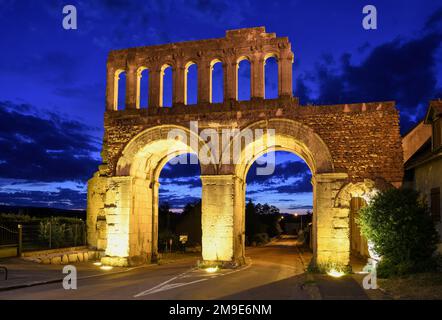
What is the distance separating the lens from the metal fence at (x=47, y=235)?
2119 centimetres

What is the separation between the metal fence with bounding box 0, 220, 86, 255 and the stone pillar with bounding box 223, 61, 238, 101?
10.4m

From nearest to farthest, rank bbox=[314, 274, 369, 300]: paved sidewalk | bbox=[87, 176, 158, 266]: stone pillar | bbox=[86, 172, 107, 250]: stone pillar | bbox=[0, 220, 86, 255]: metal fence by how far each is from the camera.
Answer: bbox=[314, 274, 369, 300]: paved sidewalk → bbox=[87, 176, 158, 266]: stone pillar → bbox=[86, 172, 107, 250]: stone pillar → bbox=[0, 220, 86, 255]: metal fence

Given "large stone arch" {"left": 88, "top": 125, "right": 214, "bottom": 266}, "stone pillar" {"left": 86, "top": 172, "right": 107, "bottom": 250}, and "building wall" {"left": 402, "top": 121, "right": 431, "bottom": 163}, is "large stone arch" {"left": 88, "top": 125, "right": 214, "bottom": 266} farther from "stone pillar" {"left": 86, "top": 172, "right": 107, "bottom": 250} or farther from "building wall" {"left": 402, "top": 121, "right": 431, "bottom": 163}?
"building wall" {"left": 402, "top": 121, "right": 431, "bottom": 163}

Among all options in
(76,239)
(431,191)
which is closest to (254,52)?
(431,191)

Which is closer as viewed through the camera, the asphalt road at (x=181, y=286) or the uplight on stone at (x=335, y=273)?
the asphalt road at (x=181, y=286)

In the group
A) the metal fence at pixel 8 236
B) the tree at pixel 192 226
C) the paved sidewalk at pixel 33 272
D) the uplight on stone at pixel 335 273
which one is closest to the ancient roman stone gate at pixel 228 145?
the uplight on stone at pixel 335 273

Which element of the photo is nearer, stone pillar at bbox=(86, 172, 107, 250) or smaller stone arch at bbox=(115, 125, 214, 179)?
smaller stone arch at bbox=(115, 125, 214, 179)

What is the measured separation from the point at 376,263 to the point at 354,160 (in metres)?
3.71

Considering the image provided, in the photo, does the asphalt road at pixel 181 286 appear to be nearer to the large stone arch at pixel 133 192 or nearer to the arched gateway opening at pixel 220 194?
the arched gateway opening at pixel 220 194

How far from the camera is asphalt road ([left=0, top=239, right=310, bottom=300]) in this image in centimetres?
1166

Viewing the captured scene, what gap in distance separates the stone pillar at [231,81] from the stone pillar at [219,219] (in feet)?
10.5

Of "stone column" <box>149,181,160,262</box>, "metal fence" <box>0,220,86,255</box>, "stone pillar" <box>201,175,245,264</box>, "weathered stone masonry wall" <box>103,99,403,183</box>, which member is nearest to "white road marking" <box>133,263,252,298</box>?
"stone pillar" <box>201,175,245,264</box>

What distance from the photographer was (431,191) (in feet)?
53.8

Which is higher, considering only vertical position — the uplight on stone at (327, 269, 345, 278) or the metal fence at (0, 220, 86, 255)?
the metal fence at (0, 220, 86, 255)
